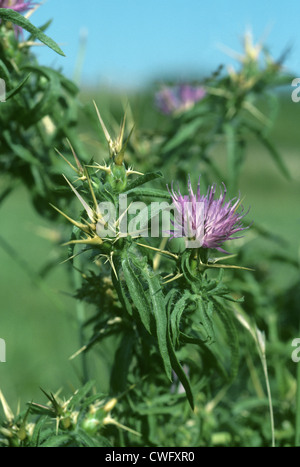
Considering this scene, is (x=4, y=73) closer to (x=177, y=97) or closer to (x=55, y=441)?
(x=55, y=441)

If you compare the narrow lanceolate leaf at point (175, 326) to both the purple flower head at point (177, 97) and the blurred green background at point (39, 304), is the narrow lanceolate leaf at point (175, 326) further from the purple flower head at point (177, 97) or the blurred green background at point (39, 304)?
the purple flower head at point (177, 97)

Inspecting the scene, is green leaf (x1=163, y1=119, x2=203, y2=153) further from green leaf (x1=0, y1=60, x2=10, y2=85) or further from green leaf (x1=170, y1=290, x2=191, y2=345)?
green leaf (x1=170, y1=290, x2=191, y2=345)

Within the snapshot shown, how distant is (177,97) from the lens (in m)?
1.67

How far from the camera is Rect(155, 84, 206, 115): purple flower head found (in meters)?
1.63

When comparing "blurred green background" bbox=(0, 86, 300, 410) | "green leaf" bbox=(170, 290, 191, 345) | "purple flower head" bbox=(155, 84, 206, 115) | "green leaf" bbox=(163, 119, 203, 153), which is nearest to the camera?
"green leaf" bbox=(170, 290, 191, 345)

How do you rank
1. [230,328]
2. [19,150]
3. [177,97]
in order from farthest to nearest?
1. [177,97]
2. [19,150]
3. [230,328]

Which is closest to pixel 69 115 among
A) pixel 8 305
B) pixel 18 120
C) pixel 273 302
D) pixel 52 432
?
pixel 18 120

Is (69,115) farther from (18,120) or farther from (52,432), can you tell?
(52,432)

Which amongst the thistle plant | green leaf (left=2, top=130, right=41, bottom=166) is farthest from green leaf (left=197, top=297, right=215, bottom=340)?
green leaf (left=2, top=130, right=41, bottom=166)

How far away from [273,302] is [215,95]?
1.85 ft

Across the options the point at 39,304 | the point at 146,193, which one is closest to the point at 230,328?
the point at 146,193

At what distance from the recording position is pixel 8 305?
13.8ft

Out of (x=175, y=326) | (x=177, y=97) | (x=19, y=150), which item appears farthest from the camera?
(x=177, y=97)

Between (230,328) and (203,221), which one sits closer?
(203,221)
